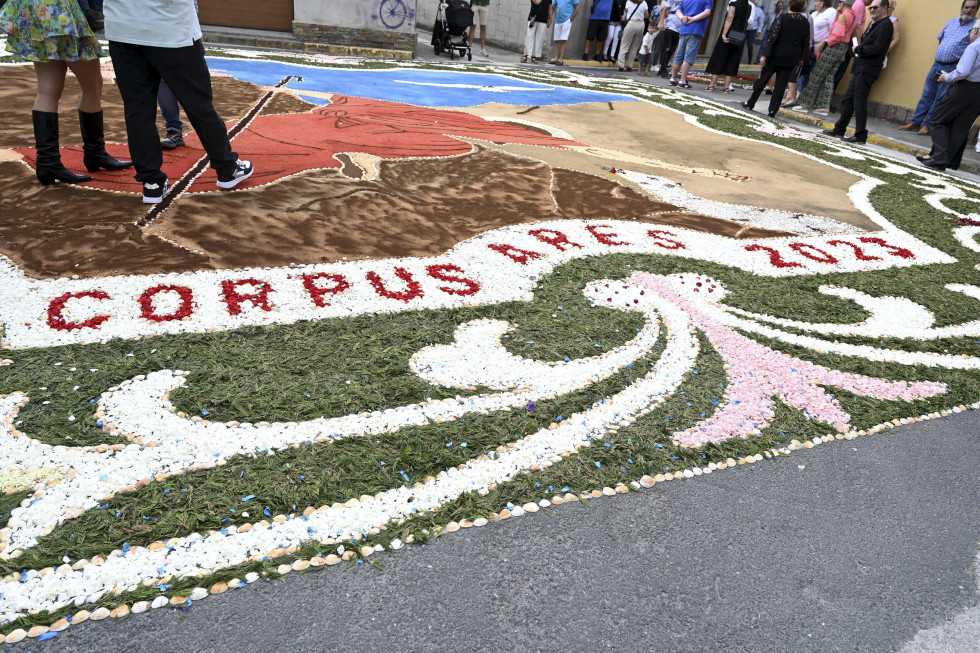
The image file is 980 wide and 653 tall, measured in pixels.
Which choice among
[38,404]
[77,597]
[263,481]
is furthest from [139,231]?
[77,597]

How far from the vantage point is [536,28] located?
12.5 m

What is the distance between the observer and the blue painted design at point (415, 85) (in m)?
7.03

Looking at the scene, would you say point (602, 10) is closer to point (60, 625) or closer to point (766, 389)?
point (766, 389)

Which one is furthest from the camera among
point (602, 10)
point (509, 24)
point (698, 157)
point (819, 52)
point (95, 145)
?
point (509, 24)

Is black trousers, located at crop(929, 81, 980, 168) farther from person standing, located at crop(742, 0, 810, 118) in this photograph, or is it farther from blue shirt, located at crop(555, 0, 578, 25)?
blue shirt, located at crop(555, 0, 578, 25)

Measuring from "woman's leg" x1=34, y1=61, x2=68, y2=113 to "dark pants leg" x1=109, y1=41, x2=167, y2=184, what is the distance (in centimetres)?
36

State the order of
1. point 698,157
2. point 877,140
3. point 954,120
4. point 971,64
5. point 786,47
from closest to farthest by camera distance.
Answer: point 698,157 → point 971,64 → point 954,120 → point 877,140 → point 786,47

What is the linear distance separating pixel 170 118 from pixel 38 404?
310cm

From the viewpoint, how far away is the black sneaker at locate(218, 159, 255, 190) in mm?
3619

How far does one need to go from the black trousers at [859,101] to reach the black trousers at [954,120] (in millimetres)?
1073

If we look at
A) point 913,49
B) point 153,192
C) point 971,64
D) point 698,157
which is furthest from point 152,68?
point 913,49

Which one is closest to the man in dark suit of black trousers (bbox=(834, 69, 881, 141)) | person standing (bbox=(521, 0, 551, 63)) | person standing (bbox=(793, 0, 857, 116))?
black trousers (bbox=(834, 69, 881, 141))

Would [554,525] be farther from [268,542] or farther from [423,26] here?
[423,26]

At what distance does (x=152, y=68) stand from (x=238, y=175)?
692mm
